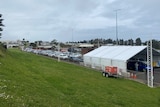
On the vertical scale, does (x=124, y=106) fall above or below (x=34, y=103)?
below

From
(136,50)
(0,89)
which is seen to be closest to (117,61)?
(136,50)

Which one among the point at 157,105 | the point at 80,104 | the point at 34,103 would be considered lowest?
the point at 157,105

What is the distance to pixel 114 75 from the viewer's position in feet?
129

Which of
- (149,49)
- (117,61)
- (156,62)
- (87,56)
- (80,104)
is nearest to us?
(80,104)

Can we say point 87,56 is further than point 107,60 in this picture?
Yes

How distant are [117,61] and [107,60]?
13.8ft

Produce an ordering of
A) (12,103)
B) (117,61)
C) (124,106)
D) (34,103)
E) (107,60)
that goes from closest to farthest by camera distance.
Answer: (12,103) < (34,103) < (124,106) < (117,61) < (107,60)

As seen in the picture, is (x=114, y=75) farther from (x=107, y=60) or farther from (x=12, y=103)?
(x=12, y=103)

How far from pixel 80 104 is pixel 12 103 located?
22.1ft

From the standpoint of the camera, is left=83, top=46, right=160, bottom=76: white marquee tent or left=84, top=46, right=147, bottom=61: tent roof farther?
left=84, top=46, right=147, bottom=61: tent roof

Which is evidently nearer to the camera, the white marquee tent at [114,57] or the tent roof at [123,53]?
the white marquee tent at [114,57]

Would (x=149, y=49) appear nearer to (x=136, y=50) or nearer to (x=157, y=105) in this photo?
(x=136, y=50)

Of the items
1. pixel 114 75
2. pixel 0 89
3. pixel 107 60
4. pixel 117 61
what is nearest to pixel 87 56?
pixel 107 60

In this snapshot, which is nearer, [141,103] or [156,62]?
[141,103]
